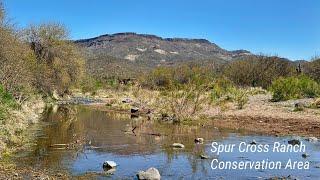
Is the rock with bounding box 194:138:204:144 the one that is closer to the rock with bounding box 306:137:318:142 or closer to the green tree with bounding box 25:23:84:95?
the rock with bounding box 306:137:318:142

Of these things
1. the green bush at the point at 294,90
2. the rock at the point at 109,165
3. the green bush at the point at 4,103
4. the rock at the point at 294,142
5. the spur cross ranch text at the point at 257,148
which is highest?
the green bush at the point at 294,90

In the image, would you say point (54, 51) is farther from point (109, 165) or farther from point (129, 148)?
point (109, 165)

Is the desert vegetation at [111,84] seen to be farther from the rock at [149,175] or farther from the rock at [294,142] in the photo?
the rock at [294,142]

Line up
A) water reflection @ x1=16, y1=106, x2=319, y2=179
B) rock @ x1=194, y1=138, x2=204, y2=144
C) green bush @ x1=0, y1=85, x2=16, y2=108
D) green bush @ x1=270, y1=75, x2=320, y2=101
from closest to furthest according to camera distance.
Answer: water reflection @ x1=16, y1=106, x2=319, y2=179 → rock @ x1=194, y1=138, x2=204, y2=144 → green bush @ x1=0, y1=85, x2=16, y2=108 → green bush @ x1=270, y1=75, x2=320, y2=101

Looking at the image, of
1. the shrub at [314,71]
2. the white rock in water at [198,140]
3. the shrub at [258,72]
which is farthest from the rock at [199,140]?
the shrub at [258,72]

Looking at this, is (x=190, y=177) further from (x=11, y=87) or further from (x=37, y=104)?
(x=37, y=104)

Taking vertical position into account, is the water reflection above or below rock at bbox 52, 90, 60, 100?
below

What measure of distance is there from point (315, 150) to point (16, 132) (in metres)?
14.6

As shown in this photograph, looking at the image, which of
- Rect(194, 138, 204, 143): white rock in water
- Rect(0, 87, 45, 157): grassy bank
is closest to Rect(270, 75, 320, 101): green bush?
Rect(194, 138, 204, 143): white rock in water

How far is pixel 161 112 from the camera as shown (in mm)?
36656

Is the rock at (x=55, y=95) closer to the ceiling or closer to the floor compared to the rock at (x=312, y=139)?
closer to the ceiling

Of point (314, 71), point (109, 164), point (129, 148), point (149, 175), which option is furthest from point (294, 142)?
point (314, 71)

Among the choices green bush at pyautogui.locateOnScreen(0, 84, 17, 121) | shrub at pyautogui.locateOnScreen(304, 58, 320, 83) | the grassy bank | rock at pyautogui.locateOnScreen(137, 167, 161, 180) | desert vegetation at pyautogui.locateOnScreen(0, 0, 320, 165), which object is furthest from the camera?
shrub at pyautogui.locateOnScreen(304, 58, 320, 83)

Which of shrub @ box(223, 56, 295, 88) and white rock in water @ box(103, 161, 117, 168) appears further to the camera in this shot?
shrub @ box(223, 56, 295, 88)
